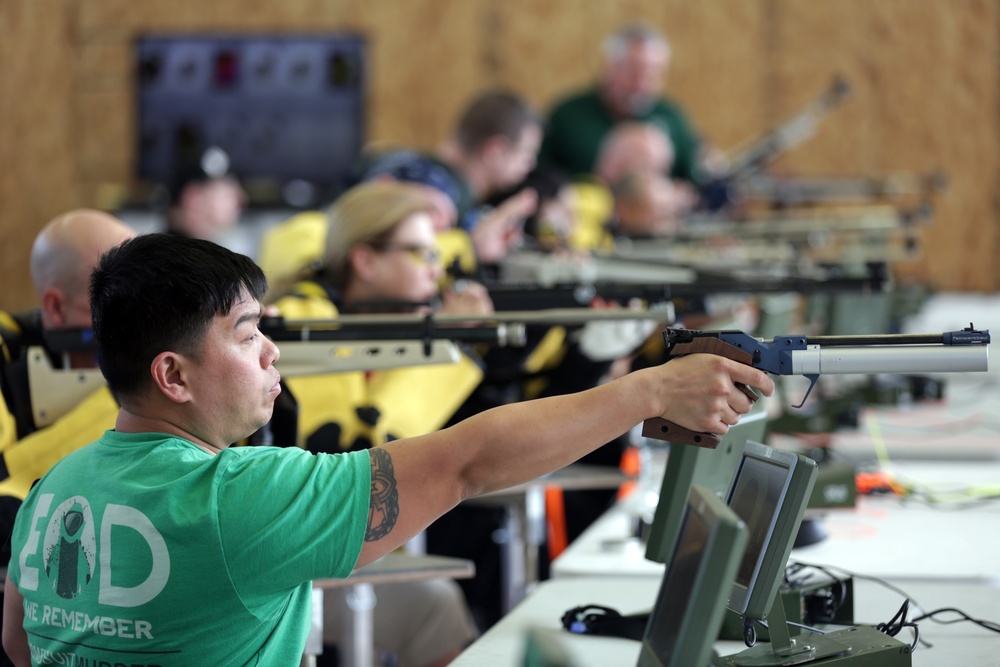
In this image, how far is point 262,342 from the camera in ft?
4.85

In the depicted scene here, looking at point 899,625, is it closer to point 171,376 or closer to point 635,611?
point 635,611

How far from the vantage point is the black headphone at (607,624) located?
6.13 ft

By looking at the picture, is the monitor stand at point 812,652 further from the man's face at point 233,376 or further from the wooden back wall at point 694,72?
the wooden back wall at point 694,72

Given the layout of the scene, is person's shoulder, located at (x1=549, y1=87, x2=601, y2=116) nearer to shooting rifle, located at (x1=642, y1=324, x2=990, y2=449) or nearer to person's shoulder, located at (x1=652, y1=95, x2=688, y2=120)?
person's shoulder, located at (x1=652, y1=95, x2=688, y2=120)

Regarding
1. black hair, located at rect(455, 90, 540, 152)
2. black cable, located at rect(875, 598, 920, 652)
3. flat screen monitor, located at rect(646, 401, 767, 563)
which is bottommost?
black cable, located at rect(875, 598, 920, 652)

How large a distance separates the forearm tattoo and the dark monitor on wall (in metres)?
6.30

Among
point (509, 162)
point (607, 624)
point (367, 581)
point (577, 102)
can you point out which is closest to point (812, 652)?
point (607, 624)

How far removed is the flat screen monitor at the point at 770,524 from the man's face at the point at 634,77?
17.4 ft

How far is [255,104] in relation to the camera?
765cm

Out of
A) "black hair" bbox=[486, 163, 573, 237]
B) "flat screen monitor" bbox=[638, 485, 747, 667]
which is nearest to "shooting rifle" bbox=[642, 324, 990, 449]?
"flat screen monitor" bbox=[638, 485, 747, 667]

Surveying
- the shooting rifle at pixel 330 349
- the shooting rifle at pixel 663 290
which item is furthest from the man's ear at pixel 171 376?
the shooting rifle at pixel 663 290

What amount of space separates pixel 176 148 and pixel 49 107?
784 mm

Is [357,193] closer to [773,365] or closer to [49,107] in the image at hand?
[773,365]

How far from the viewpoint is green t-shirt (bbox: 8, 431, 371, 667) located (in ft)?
4.42
